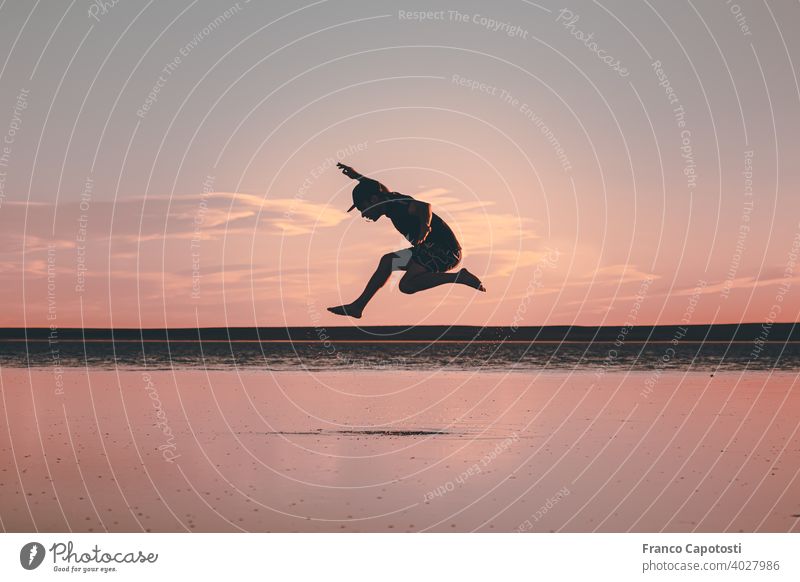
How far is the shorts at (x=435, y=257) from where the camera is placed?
18281mm

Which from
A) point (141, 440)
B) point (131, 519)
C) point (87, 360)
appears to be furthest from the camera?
point (87, 360)

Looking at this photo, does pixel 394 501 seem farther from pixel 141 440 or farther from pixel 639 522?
pixel 141 440

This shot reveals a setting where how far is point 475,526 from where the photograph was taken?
20797 mm

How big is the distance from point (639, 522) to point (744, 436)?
11.9 meters

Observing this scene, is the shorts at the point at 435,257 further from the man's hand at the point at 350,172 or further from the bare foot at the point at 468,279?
the man's hand at the point at 350,172

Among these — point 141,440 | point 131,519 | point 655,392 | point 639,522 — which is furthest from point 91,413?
point 655,392

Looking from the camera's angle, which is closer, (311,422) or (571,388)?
(311,422)

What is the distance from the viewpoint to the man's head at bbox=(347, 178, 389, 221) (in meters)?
16.5

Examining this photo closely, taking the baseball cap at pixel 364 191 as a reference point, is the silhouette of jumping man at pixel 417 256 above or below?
below

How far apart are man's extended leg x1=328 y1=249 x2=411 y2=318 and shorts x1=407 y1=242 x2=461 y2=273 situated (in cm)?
23

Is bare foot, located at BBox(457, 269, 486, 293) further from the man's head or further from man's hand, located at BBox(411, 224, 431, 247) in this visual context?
the man's head
